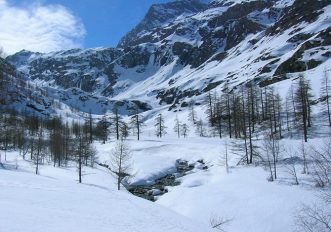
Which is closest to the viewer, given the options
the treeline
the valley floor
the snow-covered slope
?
the snow-covered slope

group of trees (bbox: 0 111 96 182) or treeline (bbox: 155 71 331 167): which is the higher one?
treeline (bbox: 155 71 331 167)

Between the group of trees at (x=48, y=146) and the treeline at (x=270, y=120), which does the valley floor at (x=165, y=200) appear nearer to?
the treeline at (x=270, y=120)

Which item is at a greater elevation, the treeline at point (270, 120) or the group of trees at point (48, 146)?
the treeline at point (270, 120)

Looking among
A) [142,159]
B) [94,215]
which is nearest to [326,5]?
[142,159]

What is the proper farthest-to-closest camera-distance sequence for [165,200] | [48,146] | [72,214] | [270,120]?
[48,146] < [270,120] < [165,200] < [72,214]

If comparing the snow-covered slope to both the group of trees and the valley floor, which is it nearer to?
the valley floor

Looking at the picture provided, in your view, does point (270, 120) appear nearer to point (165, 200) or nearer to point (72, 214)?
point (165, 200)

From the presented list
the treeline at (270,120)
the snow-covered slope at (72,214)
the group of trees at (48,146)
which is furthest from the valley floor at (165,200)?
the group of trees at (48,146)

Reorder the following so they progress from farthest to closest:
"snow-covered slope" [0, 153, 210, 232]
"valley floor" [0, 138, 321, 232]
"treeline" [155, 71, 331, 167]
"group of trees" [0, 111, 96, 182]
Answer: "group of trees" [0, 111, 96, 182] < "treeline" [155, 71, 331, 167] < "valley floor" [0, 138, 321, 232] < "snow-covered slope" [0, 153, 210, 232]

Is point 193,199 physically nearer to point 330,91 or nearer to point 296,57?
point 330,91

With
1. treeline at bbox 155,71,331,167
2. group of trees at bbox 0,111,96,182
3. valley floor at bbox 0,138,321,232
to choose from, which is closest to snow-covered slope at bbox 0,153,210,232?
valley floor at bbox 0,138,321,232

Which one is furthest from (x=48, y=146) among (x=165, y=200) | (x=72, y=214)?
(x=72, y=214)

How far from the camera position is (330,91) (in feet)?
269

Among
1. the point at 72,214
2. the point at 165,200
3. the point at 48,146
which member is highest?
Answer: the point at 48,146
